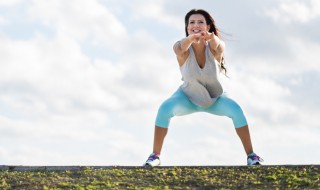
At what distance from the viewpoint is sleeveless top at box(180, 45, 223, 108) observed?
379 inches

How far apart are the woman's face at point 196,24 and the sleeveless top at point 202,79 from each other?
342 millimetres

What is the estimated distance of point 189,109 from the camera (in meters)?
9.73

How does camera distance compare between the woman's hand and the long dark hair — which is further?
the long dark hair

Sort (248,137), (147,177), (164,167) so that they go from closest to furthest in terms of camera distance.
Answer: (147,177)
(164,167)
(248,137)

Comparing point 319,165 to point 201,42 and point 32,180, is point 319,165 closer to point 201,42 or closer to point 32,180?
point 201,42

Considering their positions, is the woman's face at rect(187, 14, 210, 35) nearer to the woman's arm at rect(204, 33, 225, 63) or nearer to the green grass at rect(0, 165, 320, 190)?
the woman's arm at rect(204, 33, 225, 63)

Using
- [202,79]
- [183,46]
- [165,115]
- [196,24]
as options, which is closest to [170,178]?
[165,115]

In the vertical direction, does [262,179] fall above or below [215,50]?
below

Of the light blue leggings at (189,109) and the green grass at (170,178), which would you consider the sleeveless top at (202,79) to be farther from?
the green grass at (170,178)

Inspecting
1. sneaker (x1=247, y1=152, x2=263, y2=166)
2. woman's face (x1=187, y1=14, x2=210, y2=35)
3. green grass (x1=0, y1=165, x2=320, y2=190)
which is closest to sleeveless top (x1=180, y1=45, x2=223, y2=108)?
woman's face (x1=187, y1=14, x2=210, y2=35)

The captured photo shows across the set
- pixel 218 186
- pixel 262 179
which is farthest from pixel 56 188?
pixel 262 179

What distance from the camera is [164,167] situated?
28.6 ft

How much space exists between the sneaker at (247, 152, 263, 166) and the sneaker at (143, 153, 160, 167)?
4.66 feet

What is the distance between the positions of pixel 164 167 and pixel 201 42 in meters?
2.21
